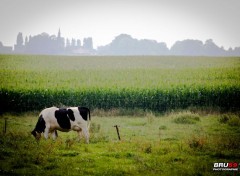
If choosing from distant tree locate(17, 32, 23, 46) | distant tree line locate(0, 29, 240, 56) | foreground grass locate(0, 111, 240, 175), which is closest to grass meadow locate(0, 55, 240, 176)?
foreground grass locate(0, 111, 240, 175)

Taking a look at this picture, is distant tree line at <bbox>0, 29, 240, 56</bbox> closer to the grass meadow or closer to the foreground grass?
the grass meadow

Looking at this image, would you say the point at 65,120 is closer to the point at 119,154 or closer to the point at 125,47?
the point at 119,154

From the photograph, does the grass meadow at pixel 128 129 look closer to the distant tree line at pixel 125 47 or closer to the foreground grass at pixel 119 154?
the foreground grass at pixel 119 154

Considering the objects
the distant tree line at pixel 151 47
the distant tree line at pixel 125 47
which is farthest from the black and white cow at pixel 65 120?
the distant tree line at pixel 151 47

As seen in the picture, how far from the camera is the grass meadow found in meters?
8.38

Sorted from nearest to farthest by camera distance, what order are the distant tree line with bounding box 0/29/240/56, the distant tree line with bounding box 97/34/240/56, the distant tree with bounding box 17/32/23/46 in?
the distant tree with bounding box 17/32/23/46, the distant tree line with bounding box 0/29/240/56, the distant tree line with bounding box 97/34/240/56

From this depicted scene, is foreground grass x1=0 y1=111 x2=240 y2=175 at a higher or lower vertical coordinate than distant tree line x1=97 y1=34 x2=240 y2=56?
lower

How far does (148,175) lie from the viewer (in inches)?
305

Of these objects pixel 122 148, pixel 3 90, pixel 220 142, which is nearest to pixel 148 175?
pixel 122 148

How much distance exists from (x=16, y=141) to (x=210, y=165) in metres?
6.22

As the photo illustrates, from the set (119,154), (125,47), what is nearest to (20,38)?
(125,47)

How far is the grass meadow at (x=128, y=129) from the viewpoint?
27.5ft

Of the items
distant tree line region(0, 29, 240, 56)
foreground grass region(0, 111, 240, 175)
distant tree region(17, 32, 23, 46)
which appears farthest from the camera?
distant tree line region(0, 29, 240, 56)

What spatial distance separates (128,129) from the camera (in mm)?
14195
